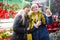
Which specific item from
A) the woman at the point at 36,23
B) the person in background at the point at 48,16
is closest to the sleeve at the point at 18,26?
the woman at the point at 36,23

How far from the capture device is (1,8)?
2.44 m

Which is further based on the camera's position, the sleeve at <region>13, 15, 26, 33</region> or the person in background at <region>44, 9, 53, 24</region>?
the person in background at <region>44, 9, 53, 24</region>

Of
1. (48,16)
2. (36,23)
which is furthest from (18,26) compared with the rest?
(48,16)

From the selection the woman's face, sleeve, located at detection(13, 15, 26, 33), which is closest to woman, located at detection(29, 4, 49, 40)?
A: the woman's face

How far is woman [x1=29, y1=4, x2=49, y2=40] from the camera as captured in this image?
2.48 metres

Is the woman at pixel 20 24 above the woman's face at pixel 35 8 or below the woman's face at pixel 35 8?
below

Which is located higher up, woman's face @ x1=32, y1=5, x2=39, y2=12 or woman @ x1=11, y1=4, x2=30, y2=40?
woman's face @ x1=32, y1=5, x2=39, y2=12

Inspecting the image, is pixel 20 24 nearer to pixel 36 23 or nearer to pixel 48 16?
pixel 36 23

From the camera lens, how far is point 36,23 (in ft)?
8.16

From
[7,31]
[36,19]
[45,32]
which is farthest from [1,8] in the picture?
[45,32]

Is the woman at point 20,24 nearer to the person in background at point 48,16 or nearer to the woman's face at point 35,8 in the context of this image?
the woman's face at point 35,8

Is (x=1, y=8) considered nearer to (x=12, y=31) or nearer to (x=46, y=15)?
(x=12, y=31)

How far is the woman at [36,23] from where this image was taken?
2477mm

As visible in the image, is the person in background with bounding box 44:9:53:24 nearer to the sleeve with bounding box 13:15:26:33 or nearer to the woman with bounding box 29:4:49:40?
the woman with bounding box 29:4:49:40
